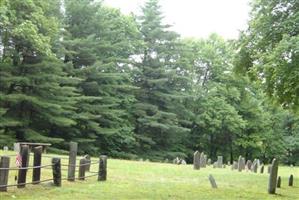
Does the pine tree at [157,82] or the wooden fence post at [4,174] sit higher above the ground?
the pine tree at [157,82]

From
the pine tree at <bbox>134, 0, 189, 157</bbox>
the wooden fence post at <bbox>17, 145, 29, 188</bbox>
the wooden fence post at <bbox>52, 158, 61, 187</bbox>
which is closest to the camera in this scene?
the wooden fence post at <bbox>17, 145, 29, 188</bbox>

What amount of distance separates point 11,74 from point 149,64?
1603 centimetres

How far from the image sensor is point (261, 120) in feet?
185

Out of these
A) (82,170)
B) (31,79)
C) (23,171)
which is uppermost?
(31,79)

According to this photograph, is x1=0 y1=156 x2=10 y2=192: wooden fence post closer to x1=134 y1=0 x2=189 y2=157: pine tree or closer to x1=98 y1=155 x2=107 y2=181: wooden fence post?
x1=98 y1=155 x2=107 y2=181: wooden fence post

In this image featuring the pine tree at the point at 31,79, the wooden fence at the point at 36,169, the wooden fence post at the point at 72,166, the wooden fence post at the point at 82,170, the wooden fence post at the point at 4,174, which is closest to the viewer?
the wooden fence post at the point at 4,174

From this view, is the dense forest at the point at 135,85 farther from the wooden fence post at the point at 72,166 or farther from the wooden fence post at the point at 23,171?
the wooden fence post at the point at 23,171

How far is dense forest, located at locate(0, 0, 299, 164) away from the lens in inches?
1379

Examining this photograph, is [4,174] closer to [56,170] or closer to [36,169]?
[36,169]

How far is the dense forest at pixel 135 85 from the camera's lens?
1379 inches

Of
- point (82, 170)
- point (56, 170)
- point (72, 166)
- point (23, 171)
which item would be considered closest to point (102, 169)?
point (82, 170)

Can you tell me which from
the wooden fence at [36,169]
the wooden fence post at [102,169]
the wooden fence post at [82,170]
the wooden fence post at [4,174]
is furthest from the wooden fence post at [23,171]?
the wooden fence post at [102,169]

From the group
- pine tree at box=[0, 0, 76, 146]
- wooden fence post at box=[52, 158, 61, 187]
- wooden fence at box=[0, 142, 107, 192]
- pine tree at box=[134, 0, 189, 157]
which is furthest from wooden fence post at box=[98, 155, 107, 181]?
pine tree at box=[134, 0, 189, 157]

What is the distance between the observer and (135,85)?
49688 millimetres
